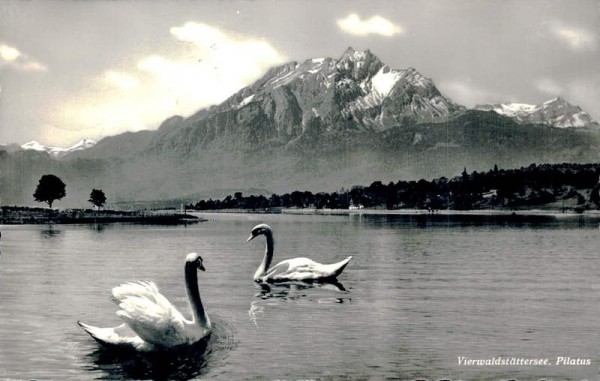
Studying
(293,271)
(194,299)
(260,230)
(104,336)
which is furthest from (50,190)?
(104,336)

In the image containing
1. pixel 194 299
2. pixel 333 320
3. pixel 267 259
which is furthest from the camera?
pixel 267 259

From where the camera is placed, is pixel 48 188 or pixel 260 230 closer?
pixel 260 230

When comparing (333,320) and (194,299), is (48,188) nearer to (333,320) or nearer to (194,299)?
(333,320)

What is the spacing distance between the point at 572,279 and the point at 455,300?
1262cm

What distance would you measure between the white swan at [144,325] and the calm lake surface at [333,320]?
450 millimetres

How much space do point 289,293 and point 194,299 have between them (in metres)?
13.6

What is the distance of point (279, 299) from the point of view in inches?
1309

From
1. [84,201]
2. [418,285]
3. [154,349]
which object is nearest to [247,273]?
[418,285]

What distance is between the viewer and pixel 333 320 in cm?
2706

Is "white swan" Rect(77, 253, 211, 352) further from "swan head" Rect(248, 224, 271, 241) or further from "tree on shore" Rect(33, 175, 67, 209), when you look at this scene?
"tree on shore" Rect(33, 175, 67, 209)

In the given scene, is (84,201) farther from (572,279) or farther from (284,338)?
(284,338)

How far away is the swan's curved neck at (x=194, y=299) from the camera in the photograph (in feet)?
73.0

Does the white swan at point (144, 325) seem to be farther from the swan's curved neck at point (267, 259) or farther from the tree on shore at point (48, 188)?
the tree on shore at point (48, 188)

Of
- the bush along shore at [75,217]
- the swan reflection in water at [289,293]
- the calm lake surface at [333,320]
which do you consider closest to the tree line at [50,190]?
the bush along shore at [75,217]
